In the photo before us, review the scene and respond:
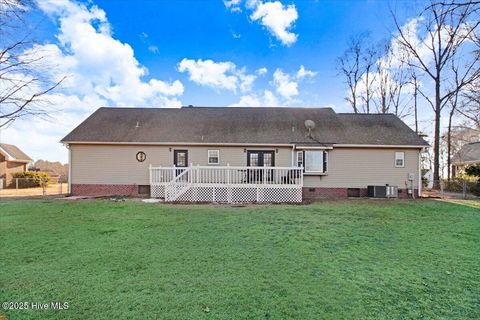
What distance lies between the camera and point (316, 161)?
48.1 ft

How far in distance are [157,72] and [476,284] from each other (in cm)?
1988

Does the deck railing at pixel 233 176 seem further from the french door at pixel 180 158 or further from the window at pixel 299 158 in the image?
the window at pixel 299 158

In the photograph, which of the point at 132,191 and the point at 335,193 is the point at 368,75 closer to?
the point at 335,193

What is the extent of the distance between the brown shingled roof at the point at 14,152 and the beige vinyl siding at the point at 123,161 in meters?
16.4

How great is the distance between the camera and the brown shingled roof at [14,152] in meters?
26.0

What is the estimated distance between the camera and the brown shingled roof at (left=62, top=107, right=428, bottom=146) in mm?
14953

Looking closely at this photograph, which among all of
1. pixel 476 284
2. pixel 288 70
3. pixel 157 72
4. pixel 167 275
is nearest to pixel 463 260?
pixel 476 284

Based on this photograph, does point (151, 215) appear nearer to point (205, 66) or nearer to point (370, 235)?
point (370, 235)

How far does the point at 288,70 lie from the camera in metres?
20.7

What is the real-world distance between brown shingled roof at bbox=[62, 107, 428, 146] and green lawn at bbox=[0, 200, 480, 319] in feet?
23.2

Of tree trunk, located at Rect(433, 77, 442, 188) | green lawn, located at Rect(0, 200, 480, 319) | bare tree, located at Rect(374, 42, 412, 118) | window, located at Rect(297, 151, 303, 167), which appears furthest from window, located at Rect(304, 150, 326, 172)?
bare tree, located at Rect(374, 42, 412, 118)

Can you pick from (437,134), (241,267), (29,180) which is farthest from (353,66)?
(29,180)

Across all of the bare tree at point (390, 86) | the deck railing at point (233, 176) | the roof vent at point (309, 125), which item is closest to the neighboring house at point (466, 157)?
the bare tree at point (390, 86)

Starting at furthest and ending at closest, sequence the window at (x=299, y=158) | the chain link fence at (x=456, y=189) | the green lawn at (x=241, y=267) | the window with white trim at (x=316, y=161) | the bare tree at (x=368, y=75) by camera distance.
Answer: the bare tree at (x=368, y=75) < the chain link fence at (x=456, y=189) < the window at (x=299, y=158) < the window with white trim at (x=316, y=161) < the green lawn at (x=241, y=267)
